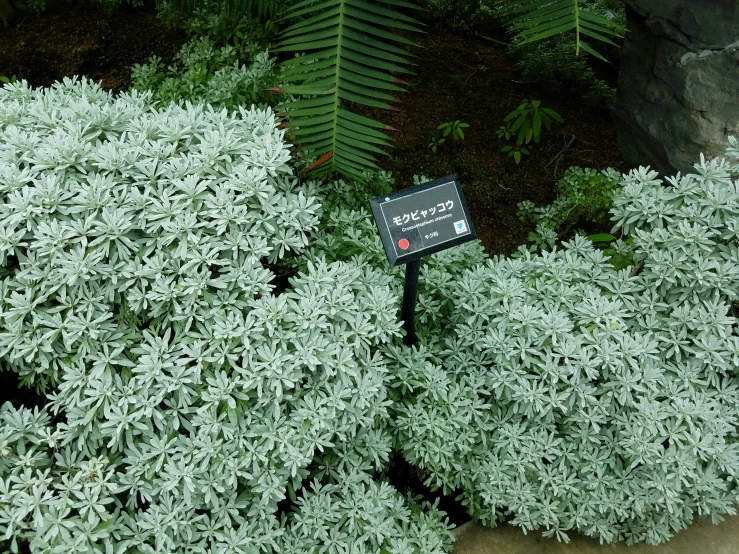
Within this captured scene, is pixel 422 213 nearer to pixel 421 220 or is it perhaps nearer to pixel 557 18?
pixel 421 220

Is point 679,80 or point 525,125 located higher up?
point 525,125

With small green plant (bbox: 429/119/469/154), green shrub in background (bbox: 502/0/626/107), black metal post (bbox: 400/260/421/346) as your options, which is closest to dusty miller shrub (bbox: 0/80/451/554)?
black metal post (bbox: 400/260/421/346)

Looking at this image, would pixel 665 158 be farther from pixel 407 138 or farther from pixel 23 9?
pixel 23 9

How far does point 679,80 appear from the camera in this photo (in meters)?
3.25

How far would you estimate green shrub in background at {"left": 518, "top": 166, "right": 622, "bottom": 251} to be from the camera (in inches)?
137

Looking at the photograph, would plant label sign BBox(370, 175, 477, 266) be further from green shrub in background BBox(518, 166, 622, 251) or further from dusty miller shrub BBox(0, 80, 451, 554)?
green shrub in background BBox(518, 166, 622, 251)

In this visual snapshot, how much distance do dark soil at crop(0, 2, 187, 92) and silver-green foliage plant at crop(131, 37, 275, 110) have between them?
249 millimetres

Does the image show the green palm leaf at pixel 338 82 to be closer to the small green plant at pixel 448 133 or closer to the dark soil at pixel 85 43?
the small green plant at pixel 448 133

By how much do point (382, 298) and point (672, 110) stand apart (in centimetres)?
218


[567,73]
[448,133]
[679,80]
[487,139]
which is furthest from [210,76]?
[679,80]

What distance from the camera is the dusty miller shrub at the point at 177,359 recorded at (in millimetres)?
1968

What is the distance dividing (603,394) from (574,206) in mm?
1534

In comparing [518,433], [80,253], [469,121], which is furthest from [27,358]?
[469,121]

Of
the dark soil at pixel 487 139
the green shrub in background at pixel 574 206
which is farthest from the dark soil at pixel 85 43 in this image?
the green shrub in background at pixel 574 206
